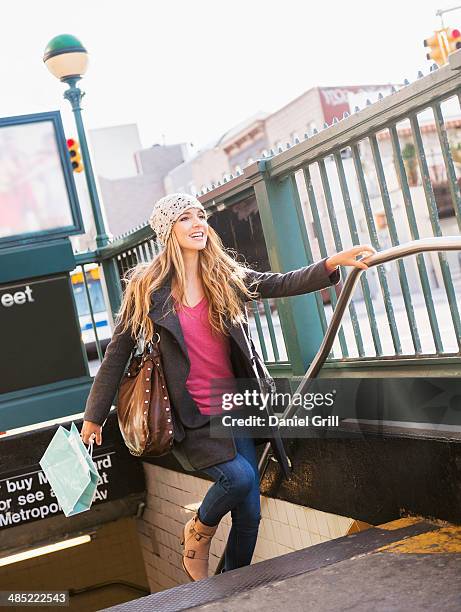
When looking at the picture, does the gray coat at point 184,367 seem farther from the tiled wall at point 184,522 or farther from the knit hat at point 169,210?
the tiled wall at point 184,522

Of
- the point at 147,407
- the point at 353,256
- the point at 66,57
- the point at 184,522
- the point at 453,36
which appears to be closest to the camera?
the point at 353,256

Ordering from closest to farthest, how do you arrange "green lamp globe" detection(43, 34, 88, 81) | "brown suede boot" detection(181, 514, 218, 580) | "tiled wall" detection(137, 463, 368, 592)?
"brown suede boot" detection(181, 514, 218, 580), "tiled wall" detection(137, 463, 368, 592), "green lamp globe" detection(43, 34, 88, 81)

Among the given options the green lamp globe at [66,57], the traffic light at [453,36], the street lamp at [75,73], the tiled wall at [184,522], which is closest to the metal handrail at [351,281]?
the tiled wall at [184,522]

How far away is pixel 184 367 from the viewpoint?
155 inches

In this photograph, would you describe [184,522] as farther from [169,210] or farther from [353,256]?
[353,256]

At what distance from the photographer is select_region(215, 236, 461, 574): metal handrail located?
10.3 ft

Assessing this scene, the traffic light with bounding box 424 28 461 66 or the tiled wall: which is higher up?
the traffic light with bounding box 424 28 461 66

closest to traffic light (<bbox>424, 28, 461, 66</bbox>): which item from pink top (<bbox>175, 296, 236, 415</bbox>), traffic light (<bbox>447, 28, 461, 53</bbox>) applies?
traffic light (<bbox>447, 28, 461, 53</bbox>)

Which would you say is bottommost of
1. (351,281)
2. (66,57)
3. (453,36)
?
(351,281)

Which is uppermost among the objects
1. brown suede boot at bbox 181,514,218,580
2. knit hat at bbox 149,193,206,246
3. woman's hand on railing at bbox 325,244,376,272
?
knit hat at bbox 149,193,206,246

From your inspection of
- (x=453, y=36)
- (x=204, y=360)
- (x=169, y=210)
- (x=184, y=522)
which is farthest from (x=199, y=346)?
(x=453, y=36)

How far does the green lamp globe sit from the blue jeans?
551 centimetres

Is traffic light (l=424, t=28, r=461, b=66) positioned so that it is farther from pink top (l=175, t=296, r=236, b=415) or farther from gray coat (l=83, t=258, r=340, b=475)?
pink top (l=175, t=296, r=236, b=415)

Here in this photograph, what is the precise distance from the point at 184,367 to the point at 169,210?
75cm
